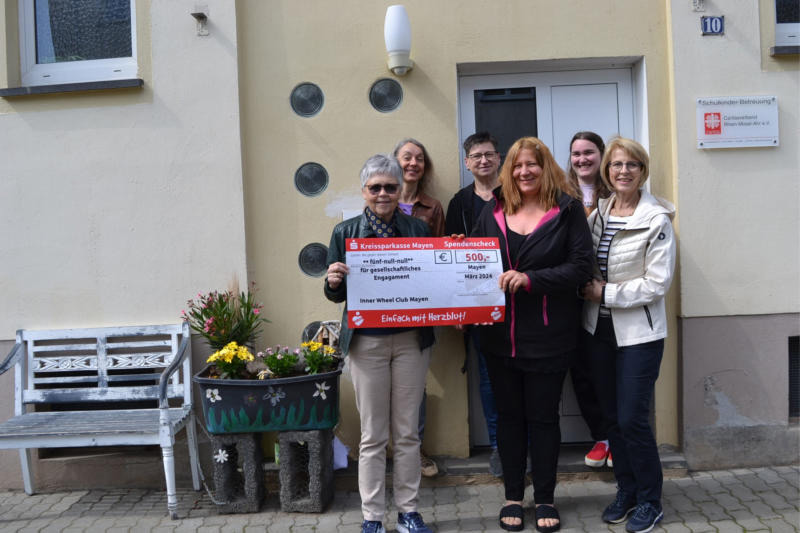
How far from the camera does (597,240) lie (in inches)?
137

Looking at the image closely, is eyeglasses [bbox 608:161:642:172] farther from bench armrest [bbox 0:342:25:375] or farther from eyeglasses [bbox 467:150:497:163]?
bench armrest [bbox 0:342:25:375]

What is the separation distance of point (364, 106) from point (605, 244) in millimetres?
1838

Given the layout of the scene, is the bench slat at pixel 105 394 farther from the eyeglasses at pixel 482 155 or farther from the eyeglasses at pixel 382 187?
the eyeglasses at pixel 482 155

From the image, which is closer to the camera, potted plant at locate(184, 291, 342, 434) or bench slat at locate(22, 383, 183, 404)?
potted plant at locate(184, 291, 342, 434)

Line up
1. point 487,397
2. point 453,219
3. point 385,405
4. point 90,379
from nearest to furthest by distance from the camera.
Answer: point 385,405 < point 453,219 < point 487,397 < point 90,379

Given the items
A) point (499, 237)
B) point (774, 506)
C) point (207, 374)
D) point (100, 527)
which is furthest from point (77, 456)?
point (774, 506)

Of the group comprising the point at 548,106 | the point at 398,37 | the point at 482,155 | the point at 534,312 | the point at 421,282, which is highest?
the point at 398,37

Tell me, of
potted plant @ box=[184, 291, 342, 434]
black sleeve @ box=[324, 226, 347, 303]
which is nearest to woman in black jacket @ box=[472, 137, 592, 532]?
black sleeve @ box=[324, 226, 347, 303]

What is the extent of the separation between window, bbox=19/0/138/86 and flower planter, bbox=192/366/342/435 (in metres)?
2.38

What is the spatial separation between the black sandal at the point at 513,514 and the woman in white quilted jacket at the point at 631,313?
0.47 m

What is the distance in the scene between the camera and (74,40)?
4527 millimetres

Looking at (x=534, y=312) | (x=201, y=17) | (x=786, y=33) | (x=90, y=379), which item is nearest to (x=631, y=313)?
(x=534, y=312)

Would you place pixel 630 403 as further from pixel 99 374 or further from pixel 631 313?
pixel 99 374

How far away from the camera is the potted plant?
367 centimetres
